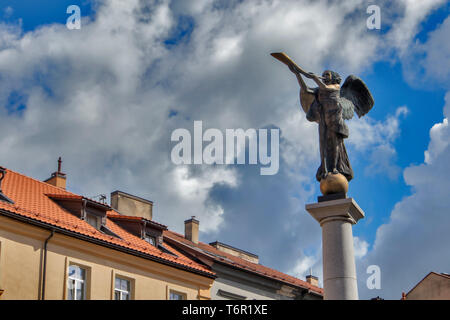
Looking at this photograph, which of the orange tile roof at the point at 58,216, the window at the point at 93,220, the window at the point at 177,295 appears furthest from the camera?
the window at the point at 177,295

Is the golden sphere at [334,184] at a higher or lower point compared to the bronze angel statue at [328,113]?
lower

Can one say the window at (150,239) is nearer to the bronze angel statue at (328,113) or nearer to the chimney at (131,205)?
the chimney at (131,205)

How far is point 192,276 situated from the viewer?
3572 centimetres

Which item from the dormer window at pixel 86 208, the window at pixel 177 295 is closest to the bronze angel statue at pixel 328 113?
the dormer window at pixel 86 208

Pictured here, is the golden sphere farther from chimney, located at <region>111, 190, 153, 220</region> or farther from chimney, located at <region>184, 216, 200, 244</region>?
chimney, located at <region>184, 216, 200, 244</region>

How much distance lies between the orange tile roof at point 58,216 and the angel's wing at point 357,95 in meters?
15.5

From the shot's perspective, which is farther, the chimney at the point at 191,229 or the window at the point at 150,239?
Answer: the chimney at the point at 191,229

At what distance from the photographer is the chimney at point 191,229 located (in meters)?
43.2

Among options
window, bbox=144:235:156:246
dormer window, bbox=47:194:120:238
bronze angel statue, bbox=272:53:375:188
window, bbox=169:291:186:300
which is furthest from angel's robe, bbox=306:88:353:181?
window, bbox=144:235:156:246

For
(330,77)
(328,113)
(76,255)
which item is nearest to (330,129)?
(328,113)

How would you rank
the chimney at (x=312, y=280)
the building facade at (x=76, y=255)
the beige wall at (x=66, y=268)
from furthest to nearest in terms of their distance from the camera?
the chimney at (x=312, y=280), the building facade at (x=76, y=255), the beige wall at (x=66, y=268)

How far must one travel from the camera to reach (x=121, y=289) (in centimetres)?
3238
